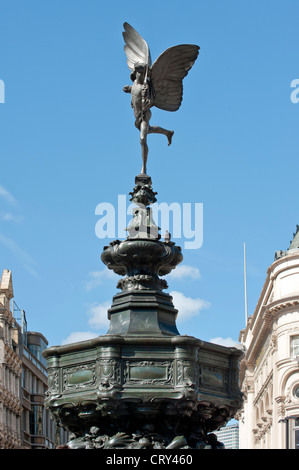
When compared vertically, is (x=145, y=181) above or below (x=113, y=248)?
above

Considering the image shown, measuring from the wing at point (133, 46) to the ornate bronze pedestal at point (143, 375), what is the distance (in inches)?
96.8

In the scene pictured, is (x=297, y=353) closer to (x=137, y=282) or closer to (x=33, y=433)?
(x=33, y=433)

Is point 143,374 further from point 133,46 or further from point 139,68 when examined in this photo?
point 133,46

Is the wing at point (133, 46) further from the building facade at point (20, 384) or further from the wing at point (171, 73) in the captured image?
the building facade at point (20, 384)

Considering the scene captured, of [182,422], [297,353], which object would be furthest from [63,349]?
[297,353]

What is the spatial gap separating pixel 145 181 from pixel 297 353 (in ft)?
145

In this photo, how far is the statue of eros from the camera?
11.8m

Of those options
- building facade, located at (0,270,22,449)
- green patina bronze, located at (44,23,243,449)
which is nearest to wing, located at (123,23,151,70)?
green patina bronze, located at (44,23,243,449)

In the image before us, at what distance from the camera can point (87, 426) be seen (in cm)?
1018

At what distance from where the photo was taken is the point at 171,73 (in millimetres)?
11938

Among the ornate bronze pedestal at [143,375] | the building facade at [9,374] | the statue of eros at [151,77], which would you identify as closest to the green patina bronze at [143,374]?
the ornate bronze pedestal at [143,375]

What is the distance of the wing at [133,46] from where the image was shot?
12023 millimetres
